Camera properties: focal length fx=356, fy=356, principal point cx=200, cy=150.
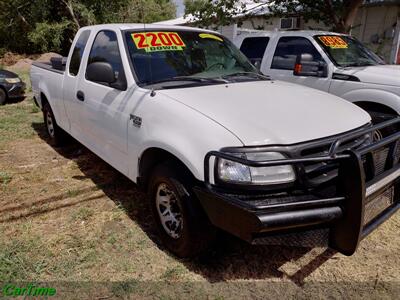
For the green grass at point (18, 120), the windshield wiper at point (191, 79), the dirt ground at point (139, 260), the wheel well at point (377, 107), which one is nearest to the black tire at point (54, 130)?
the green grass at point (18, 120)

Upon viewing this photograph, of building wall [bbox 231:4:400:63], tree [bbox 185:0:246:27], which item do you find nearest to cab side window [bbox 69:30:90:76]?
tree [bbox 185:0:246:27]

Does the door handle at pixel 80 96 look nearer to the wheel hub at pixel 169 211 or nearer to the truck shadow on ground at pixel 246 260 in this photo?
the truck shadow on ground at pixel 246 260

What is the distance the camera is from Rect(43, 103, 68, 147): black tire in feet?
19.0

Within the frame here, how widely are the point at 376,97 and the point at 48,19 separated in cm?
2045

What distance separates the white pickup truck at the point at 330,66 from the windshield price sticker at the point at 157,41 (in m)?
2.06

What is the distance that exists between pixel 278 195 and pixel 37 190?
3.17 metres

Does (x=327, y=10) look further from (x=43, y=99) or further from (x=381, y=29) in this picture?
(x=43, y=99)

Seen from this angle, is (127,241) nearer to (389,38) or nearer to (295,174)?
(295,174)

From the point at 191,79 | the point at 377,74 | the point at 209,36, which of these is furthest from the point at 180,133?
the point at 377,74

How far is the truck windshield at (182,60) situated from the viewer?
11.1 ft

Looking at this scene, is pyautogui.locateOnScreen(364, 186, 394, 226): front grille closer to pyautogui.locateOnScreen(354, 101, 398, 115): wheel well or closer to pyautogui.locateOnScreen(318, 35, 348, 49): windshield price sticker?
pyautogui.locateOnScreen(354, 101, 398, 115): wheel well

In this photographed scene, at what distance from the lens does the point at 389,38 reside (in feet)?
38.8

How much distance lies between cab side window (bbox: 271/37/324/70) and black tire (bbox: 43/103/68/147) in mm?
3797

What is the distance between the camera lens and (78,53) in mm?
4574
